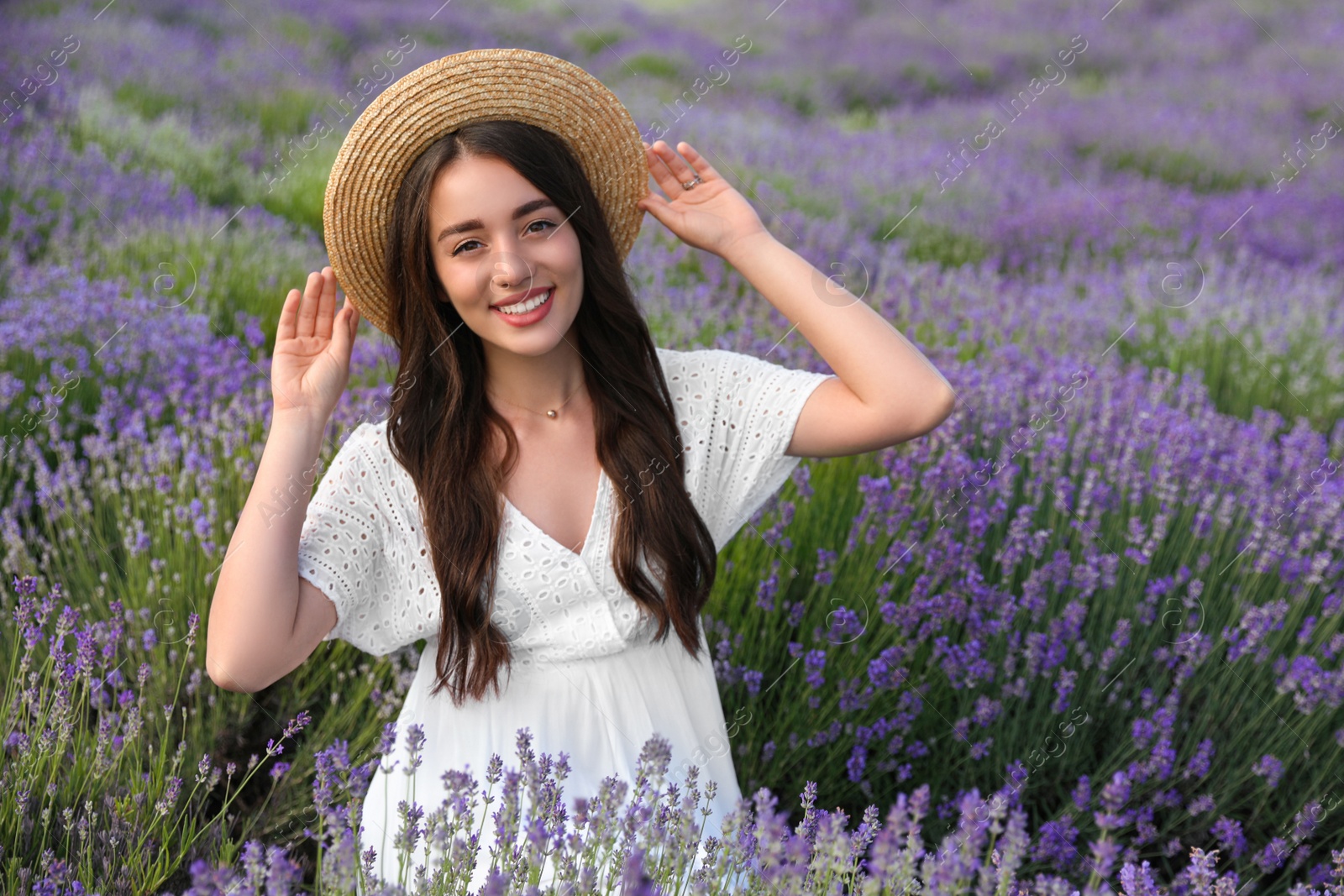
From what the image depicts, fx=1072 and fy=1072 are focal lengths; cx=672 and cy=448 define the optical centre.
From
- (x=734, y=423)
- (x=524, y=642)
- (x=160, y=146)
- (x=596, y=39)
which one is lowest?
(x=524, y=642)

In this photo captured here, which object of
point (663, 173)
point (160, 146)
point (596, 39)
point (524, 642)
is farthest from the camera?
point (596, 39)

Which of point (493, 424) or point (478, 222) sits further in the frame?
point (493, 424)

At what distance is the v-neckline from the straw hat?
1.21 feet

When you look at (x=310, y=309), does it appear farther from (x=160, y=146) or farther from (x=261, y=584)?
(x=160, y=146)

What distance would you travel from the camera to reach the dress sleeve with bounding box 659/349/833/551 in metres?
1.61

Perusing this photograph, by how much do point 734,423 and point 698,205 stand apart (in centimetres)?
34

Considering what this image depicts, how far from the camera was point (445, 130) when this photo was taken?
1.46 metres

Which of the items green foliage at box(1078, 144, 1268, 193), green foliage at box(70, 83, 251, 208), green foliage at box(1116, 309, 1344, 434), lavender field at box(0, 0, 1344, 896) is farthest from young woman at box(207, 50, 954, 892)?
green foliage at box(1078, 144, 1268, 193)

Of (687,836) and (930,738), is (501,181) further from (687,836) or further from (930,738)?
(930,738)

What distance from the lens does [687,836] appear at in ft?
3.01

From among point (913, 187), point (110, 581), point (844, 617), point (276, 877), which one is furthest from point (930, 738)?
point (913, 187)

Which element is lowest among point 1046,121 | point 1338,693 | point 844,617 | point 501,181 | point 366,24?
point 1338,693

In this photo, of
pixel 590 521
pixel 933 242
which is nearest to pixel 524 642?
pixel 590 521

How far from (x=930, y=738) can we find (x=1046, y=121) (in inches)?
180
